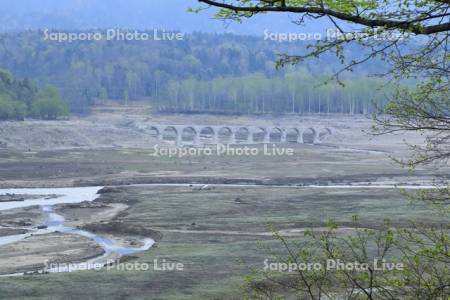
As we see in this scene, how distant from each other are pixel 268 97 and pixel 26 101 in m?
51.1

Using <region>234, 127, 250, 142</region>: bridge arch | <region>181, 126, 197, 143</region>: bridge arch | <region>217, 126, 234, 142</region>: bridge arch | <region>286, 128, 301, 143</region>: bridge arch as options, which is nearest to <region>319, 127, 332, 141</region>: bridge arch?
<region>286, 128, 301, 143</region>: bridge arch

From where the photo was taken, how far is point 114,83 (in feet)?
634

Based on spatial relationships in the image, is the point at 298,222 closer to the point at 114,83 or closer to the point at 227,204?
the point at 227,204

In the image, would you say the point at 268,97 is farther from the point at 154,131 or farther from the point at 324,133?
the point at 154,131

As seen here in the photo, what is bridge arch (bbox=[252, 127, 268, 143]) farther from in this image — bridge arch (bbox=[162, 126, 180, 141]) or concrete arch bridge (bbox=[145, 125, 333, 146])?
bridge arch (bbox=[162, 126, 180, 141])

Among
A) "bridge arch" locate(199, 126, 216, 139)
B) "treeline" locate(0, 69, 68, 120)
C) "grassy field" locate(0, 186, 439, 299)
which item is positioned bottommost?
"grassy field" locate(0, 186, 439, 299)

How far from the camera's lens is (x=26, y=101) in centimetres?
13100

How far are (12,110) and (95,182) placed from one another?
45.7 meters

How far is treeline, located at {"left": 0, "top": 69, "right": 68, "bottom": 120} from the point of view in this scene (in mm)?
121000

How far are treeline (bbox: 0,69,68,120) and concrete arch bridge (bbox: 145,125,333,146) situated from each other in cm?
1531

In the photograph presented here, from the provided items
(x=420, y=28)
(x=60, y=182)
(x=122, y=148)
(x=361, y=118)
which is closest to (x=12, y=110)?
(x=122, y=148)

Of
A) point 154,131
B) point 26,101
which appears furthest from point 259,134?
point 26,101

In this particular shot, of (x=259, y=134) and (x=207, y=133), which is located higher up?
(x=207, y=133)

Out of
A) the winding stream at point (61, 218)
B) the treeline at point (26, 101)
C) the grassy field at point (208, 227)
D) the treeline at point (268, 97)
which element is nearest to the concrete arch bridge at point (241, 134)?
the treeline at point (268, 97)
